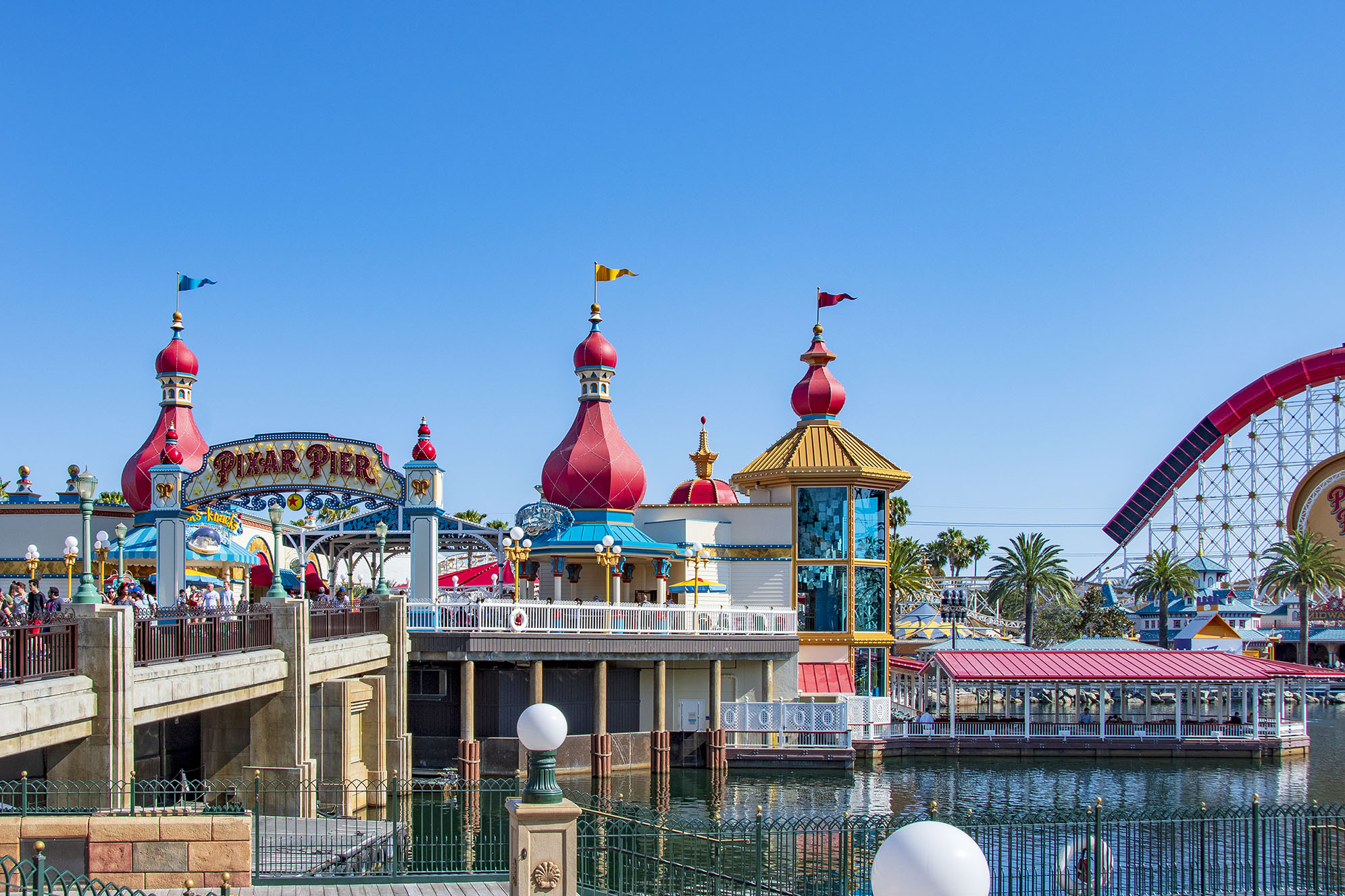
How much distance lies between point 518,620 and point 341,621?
248 inches

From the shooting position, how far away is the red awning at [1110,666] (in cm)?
4300

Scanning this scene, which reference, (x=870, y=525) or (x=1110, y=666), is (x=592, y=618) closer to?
(x=870, y=525)

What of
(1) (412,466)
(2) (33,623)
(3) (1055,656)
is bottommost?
(3) (1055,656)

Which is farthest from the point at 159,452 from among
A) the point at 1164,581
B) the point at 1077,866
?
the point at 1164,581

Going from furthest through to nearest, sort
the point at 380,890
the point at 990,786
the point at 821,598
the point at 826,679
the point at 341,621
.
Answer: the point at 821,598 < the point at 826,679 < the point at 990,786 < the point at 341,621 < the point at 380,890

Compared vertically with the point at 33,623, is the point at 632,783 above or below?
below

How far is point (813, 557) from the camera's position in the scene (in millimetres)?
43656

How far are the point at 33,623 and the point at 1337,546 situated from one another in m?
92.8

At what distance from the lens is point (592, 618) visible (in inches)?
1451

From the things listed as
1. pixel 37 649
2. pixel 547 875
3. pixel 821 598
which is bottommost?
pixel 547 875

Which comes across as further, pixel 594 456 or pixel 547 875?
pixel 594 456

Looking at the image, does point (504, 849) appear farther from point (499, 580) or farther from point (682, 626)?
point (499, 580)

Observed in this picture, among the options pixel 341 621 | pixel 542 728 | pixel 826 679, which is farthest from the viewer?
pixel 826 679

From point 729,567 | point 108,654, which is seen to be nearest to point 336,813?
point 108,654
